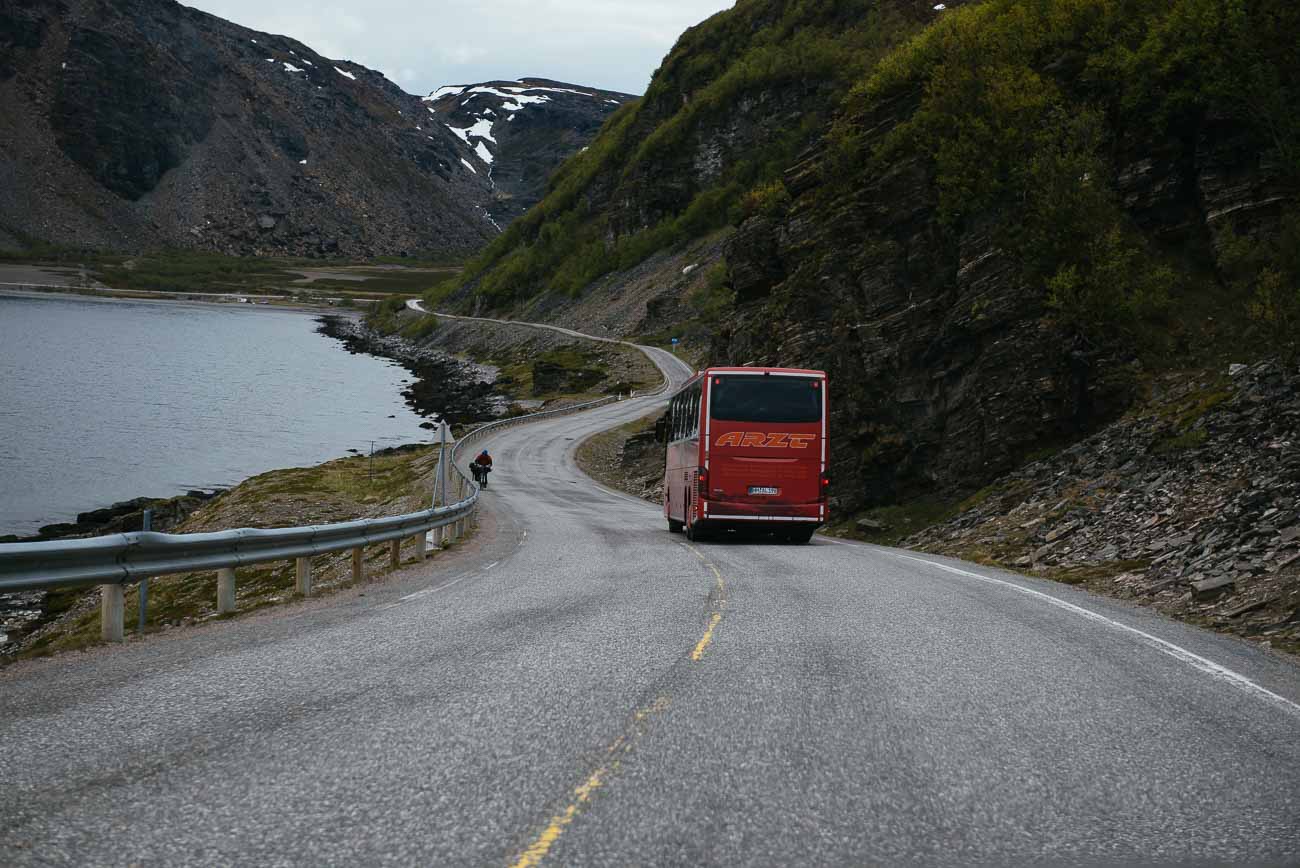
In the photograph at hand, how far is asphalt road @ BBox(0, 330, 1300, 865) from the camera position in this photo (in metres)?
4.25

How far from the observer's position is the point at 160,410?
7281 centimetres

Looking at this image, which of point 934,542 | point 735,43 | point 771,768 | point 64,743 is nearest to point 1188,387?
point 934,542

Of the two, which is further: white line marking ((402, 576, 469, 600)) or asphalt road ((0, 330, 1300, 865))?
white line marking ((402, 576, 469, 600))

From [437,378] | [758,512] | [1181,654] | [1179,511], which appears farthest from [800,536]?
[437,378]

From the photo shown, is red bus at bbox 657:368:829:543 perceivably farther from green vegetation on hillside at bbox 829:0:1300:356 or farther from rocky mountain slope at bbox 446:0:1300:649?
green vegetation on hillside at bbox 829:0:1300:356

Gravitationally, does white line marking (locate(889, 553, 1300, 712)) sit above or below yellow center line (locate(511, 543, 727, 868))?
below

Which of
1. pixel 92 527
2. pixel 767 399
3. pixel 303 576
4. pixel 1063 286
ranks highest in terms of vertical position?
pixel 1063 286

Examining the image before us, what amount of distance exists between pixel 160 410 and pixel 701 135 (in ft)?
255

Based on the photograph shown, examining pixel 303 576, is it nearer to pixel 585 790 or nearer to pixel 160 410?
pixel 585 790

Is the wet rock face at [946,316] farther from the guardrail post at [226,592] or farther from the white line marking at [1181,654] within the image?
the guardrail post at [226,592]

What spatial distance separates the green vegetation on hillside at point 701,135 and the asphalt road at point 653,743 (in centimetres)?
9880

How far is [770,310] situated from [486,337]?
90.8 meters

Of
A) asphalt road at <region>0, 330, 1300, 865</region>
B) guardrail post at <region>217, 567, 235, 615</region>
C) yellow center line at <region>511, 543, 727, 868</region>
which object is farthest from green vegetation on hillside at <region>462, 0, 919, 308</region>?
yellow center line at <region>511, 543, 727, 868</region>

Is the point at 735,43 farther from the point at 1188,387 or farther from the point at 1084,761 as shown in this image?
the point at 1084,761
